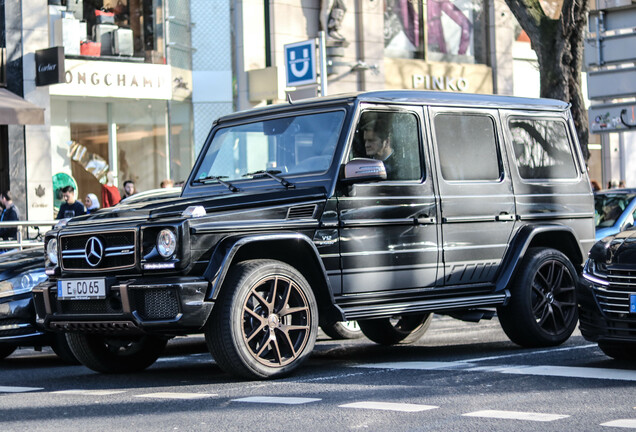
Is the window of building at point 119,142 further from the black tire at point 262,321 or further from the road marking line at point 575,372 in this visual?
the road marking line at point 575,372

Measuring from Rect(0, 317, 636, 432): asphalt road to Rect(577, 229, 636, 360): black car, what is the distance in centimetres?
24

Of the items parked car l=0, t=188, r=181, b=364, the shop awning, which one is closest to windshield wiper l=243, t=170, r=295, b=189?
parked car l=0, t=188, r=181, b=364

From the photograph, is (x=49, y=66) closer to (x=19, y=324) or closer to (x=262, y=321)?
(x=19, y=324)

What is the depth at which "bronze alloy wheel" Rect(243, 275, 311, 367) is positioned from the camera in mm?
7902

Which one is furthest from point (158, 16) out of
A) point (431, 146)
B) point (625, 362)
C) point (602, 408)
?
point (602, 408)

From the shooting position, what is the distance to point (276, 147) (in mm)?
9062

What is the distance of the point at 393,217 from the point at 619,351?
192cm

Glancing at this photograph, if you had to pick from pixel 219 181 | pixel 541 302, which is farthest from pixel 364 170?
pixel 541 302

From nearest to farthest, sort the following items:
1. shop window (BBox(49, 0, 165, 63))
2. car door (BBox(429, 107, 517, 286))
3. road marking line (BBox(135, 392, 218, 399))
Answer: road marking line (BBox(135, 392, 218, 399)) < car door (BBox(429, 107, 517, 286)) < shop window (BBox(49, 0, 165, 63))

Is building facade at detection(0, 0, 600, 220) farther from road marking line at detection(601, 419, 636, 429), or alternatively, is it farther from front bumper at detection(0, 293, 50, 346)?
road marking line at detection(601, 419, 636, 429)

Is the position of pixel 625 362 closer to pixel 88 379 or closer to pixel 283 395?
pixel 283 395

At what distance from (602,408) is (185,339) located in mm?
7019

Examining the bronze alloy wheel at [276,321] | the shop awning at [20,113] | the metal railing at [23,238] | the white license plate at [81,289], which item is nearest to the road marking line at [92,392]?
the white license plate at [81,289]

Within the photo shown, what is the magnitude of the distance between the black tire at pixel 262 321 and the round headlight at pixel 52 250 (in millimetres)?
1437
